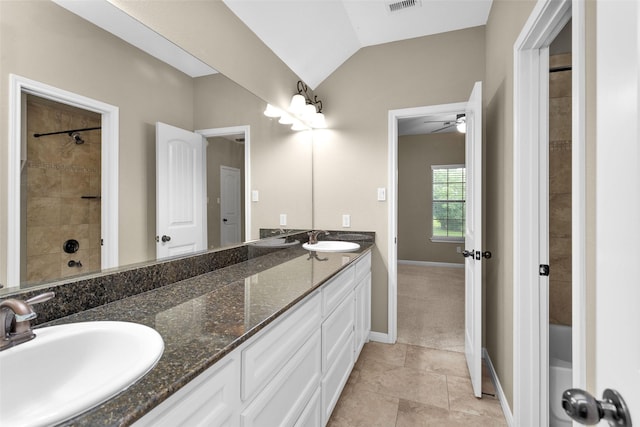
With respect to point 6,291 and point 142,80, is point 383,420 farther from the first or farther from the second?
point 142,80

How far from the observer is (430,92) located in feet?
9.07

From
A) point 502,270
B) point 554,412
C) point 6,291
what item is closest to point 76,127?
point 6,291

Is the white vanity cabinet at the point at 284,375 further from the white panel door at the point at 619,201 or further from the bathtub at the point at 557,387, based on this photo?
the bathtub at the point at 557,387

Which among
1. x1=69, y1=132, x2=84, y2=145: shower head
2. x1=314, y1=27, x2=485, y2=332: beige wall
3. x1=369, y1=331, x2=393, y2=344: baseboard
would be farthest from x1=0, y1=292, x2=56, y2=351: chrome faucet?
x1=369, y1=331, x2=393, y2=344: baseboard

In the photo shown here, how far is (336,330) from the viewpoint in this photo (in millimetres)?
1849

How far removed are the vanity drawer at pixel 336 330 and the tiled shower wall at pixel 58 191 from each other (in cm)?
110

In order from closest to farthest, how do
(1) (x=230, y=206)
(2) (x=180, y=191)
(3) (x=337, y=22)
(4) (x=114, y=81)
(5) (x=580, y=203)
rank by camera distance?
1. (5) (x=580, y=203)
2. (4) (x=114, y=81)
3. (2) (x=180, y=191)
4. (1) (x=230, y=206)
5. (3) (x=337, y=22)

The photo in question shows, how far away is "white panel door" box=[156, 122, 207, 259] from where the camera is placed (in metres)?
1.41

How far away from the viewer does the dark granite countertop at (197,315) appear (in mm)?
596

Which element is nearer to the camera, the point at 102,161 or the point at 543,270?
the point at 102,161

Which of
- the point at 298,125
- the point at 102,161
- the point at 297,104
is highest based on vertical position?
the point at 297,104

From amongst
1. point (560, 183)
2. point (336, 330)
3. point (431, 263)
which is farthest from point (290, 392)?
point (431, 263)

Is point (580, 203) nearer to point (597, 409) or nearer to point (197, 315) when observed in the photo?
point (597, 409)

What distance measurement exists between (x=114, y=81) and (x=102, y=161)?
0.31m
